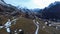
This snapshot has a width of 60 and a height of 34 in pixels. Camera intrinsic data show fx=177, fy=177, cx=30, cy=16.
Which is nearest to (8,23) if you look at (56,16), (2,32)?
(2,32)

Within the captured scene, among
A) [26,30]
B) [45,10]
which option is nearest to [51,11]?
[45,10]

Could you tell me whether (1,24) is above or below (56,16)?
above

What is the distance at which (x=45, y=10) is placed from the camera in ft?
439

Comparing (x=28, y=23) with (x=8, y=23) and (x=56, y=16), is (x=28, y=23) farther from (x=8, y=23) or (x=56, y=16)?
(x=56, y=16)

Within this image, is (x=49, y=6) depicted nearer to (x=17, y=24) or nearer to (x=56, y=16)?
(x=56, y=16)

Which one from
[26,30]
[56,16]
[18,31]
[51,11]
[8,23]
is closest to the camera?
[18,31]

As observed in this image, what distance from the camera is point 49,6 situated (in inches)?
5522

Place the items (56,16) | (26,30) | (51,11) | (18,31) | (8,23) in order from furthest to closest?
(51,11) < (56,16) < (8,23) < (26,30) < (18,31)

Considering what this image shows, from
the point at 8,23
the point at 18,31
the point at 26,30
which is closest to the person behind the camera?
the point at 18,31

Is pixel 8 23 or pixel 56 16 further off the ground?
pixel 8 23

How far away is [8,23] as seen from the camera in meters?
66.1

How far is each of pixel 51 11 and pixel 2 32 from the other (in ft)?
257

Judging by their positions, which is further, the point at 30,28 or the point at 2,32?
the point at 30,28

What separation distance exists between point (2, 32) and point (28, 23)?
13.8 meters
